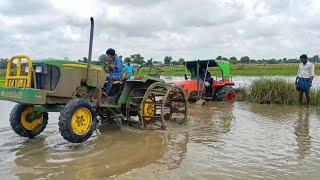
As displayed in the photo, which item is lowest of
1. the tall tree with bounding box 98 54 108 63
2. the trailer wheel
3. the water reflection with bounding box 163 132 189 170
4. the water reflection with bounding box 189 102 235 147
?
the water reflection with bounding box 163 132 189 170

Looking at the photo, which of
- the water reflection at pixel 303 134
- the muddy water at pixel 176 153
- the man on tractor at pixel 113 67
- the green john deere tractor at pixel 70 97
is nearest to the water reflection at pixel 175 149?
the muddy water at pixel 176 153

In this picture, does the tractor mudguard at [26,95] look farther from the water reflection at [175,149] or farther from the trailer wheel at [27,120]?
the water reflection at [175,149]

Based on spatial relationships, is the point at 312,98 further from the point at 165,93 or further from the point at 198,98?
the point at 165,93

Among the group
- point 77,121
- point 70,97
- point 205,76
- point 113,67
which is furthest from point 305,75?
point 77,121

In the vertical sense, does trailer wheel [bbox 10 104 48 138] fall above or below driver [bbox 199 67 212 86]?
below

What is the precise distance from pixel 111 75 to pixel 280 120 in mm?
4866

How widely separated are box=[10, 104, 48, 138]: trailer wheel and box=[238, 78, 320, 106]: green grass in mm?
9735

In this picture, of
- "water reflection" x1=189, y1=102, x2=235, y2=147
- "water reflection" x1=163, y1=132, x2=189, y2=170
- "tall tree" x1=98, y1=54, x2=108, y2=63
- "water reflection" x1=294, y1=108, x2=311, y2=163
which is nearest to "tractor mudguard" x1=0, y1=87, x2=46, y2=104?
"water reflection" x1=163, y1=132, x2=189, y2=170

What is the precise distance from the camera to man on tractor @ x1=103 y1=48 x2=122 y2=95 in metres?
9.35

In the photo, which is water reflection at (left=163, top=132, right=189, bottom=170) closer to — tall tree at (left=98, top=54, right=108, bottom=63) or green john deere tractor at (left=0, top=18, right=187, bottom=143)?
green john deere tractor at (left=0, top=18, right=187, bottom=143)

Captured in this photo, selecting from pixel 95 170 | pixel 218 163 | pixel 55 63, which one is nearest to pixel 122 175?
pixel 95 170

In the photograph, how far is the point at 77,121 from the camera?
7.53m

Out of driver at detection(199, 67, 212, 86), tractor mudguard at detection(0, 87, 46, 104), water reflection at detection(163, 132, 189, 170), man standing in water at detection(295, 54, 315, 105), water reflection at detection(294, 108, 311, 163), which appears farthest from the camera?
driver at detection(199, 67, 212, 86)

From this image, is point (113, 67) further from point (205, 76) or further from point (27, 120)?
point (205, 76)
